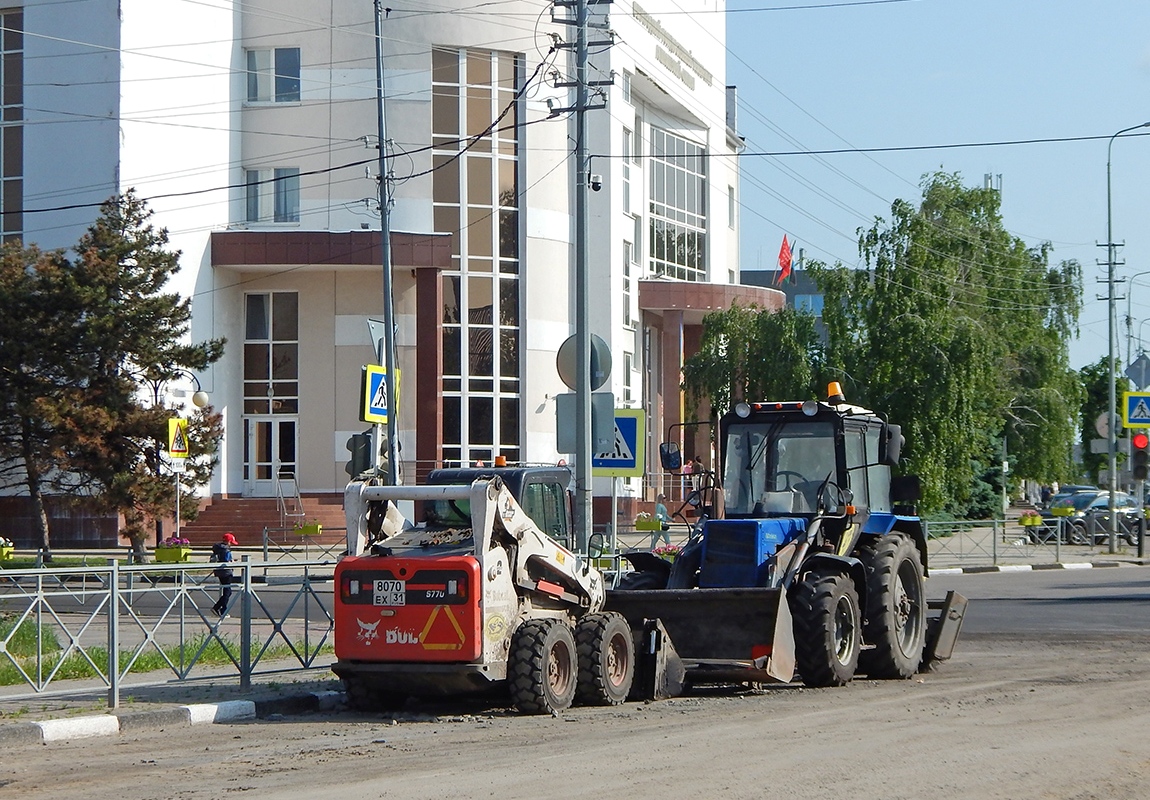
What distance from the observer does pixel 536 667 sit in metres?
11.8

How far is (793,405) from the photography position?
14.9m

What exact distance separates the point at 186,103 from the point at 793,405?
110 feet

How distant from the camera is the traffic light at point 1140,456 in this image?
3797 centimetres

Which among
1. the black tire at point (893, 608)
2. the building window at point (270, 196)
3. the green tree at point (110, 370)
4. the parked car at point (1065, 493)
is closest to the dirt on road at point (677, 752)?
the black tire at point (893, 608)

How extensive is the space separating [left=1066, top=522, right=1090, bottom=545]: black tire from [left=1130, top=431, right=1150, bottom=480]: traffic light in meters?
6.45

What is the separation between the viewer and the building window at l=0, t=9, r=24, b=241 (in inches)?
1697

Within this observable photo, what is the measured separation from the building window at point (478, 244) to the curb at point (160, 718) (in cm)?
3190

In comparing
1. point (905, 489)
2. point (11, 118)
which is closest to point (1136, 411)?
point (905, 489)

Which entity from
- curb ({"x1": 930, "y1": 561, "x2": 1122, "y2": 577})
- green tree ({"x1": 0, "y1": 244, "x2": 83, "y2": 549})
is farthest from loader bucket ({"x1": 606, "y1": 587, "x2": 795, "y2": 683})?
green tree ({"x1": 0, "y1": 244, "x2": 83, "y2": 549})

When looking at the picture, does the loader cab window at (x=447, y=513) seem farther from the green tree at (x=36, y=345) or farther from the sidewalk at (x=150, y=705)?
the green tree at (x=36, y=345)

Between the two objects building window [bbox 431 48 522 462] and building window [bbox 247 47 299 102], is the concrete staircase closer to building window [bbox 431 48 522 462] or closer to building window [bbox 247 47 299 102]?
building window [bbox 431 48 522 462]

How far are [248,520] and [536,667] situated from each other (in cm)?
3275

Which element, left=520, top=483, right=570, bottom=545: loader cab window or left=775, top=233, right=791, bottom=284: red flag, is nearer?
left=520, top=483, right=570, bottom=545: loader cab window

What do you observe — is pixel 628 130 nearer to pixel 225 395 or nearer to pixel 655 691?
Answer: pixel 225 395
